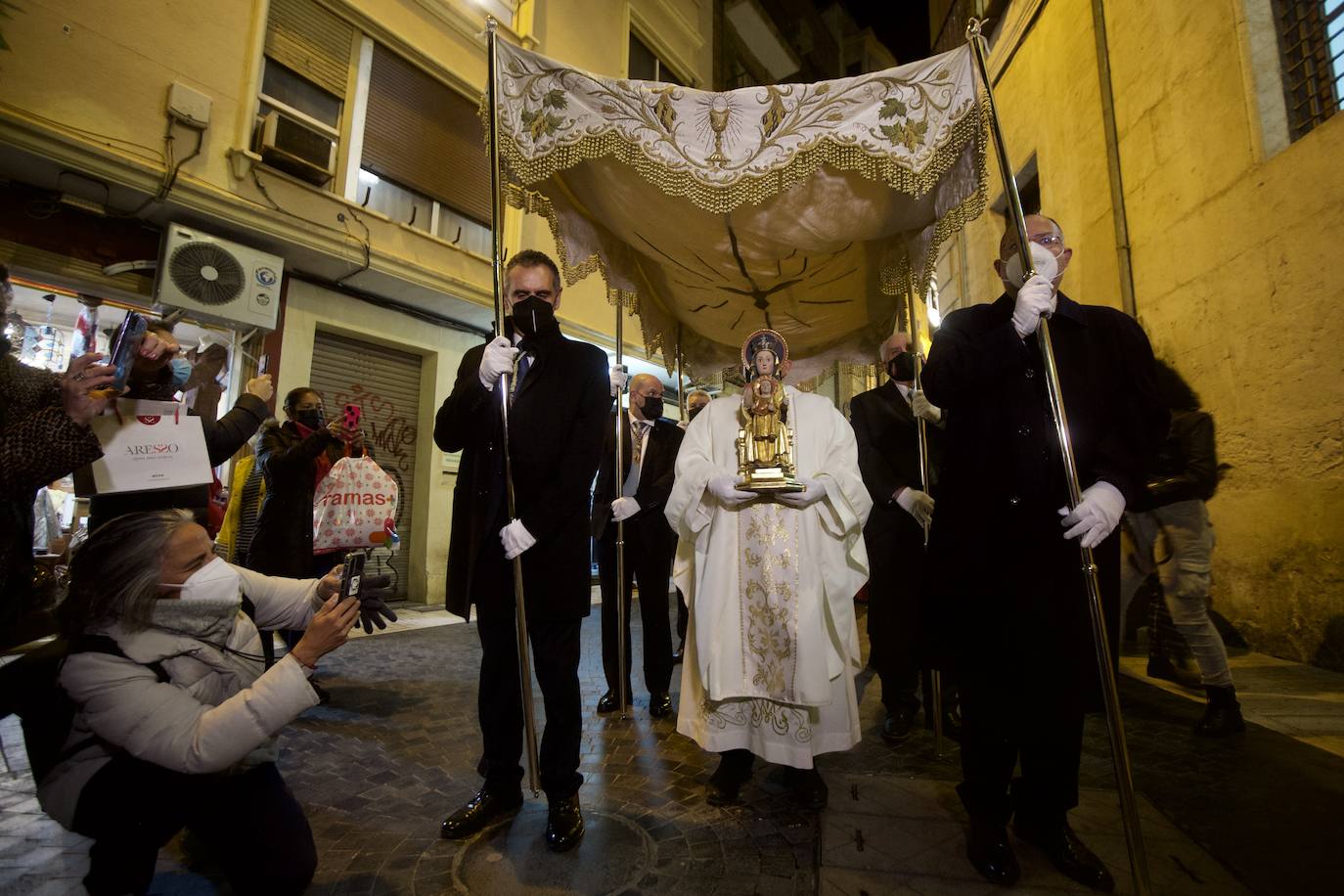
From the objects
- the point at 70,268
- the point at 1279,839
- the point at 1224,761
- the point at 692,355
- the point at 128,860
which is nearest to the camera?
the point at 128,860

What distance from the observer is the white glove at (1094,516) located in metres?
1.91

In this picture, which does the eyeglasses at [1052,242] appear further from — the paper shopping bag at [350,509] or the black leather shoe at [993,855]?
the paper shopping bag at [350,509]

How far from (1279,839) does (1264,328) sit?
156 inches

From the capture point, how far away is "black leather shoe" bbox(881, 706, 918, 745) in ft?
11.2

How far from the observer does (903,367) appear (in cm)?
390

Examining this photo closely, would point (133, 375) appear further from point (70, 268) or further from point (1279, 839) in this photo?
point (70, 268)

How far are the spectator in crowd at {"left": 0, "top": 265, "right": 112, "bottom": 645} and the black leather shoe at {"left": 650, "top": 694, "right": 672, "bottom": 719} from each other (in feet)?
9.99

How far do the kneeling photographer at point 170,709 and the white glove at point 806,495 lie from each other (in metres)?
1.76

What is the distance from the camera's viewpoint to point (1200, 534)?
365 cm

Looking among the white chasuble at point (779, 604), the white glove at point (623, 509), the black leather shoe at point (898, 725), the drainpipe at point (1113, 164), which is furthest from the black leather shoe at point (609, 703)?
the drainpipe at point (1113, 164)

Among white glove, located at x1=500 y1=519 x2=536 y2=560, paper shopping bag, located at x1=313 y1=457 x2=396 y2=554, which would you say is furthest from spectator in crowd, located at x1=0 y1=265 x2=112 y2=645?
paper shopping bag, located at x1=313 y1=457 x2=396 y2=554

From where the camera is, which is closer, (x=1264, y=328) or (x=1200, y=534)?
(x=1200, y=534)

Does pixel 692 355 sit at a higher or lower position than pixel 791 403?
higher

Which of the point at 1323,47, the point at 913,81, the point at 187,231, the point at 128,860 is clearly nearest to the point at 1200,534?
the point at 913,81
